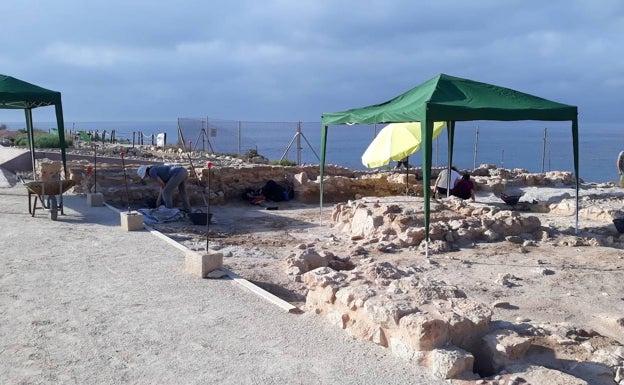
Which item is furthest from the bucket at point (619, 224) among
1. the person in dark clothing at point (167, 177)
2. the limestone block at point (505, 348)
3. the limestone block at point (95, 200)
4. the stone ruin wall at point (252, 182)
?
the limestone block at point (95, 200)

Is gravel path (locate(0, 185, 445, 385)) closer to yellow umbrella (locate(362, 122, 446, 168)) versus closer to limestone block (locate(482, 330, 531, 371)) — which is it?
limestone block (locate(482, 330, 531, 371))

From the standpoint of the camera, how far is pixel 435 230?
35.4 ft

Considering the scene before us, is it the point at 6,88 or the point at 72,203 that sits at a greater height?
the point at 6,88

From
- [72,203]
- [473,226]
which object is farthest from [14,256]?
[473,226]

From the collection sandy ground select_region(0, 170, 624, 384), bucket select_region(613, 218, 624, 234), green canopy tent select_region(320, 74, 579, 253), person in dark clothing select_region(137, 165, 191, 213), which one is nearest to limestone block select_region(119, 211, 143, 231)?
sandy ground select_region(0, 170, 624, 384)

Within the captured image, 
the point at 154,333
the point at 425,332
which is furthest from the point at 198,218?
the point at 425,332

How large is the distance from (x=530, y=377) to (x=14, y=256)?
7.16m

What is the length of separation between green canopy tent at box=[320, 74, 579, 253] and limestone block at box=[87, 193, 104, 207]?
6.07 meters

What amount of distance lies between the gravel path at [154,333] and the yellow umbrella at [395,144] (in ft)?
30.3

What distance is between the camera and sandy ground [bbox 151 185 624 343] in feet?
23.4

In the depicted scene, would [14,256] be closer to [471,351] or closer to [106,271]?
[106,271]

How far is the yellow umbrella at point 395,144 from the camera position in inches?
654

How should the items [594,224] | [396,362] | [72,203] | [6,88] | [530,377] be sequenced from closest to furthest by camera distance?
1. [530,377]
2. [396,362]
3. [6,88]
4. [594,224]
5. [72,203]

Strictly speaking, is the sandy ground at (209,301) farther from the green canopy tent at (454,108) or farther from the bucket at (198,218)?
the green canopy tent at (454,108)
